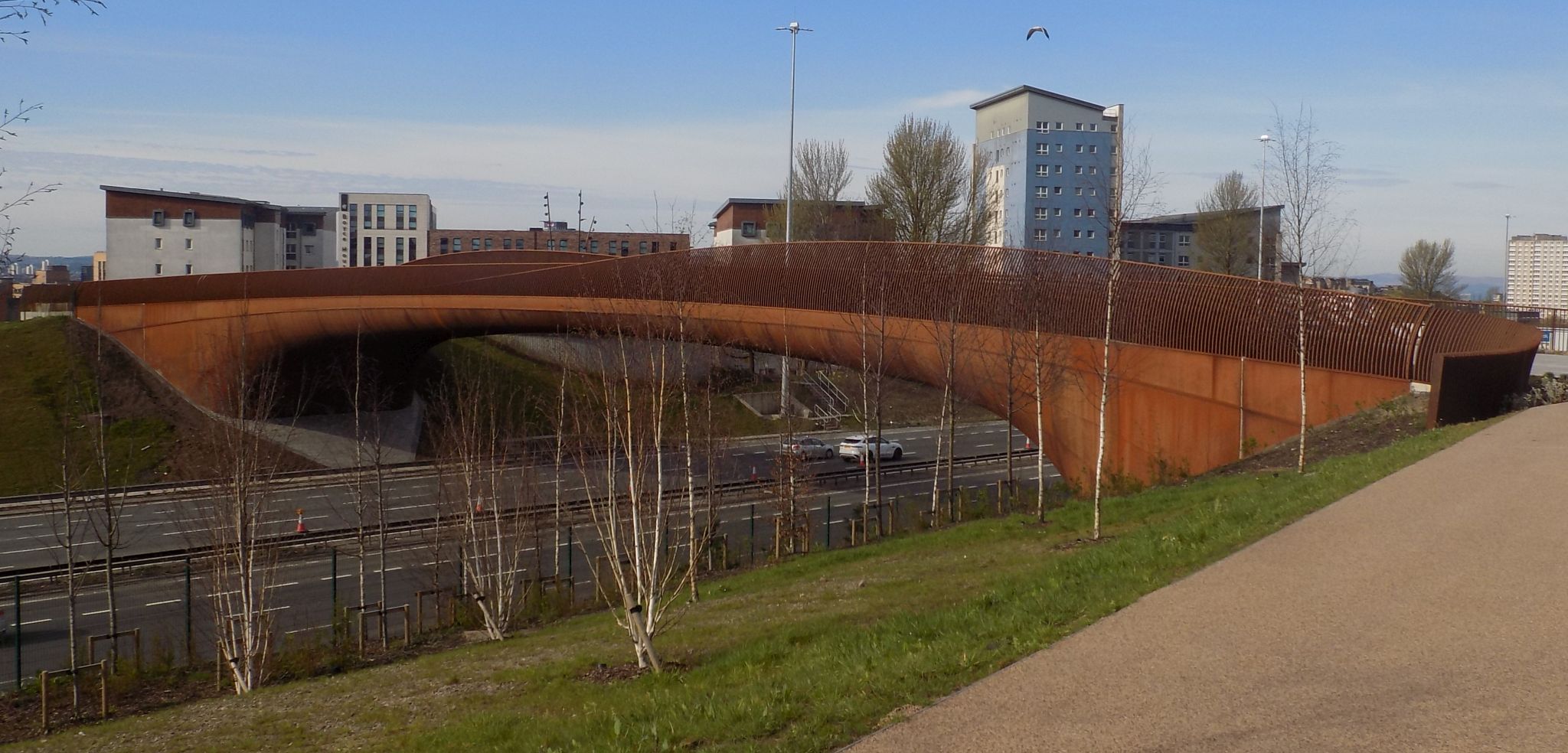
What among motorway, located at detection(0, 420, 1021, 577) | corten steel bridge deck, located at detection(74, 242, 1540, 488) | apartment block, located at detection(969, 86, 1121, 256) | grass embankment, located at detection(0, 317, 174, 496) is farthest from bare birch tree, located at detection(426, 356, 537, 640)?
apartment block, located at detection(969, 86, 1121, 256)

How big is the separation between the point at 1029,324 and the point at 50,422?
33.3m

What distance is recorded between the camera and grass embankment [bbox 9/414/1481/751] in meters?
8.07

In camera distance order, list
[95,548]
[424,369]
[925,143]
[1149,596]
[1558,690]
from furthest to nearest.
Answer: [925,143] < [424,369] < [95,548] < [1149,596] < [1558,690]

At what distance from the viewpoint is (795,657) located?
10312mm

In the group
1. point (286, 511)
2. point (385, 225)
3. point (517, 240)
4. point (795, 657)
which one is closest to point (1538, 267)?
point (517, 240)

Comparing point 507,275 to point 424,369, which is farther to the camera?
point 424,369

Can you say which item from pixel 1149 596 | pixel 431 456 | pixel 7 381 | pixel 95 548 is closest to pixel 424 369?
pixel 431 456

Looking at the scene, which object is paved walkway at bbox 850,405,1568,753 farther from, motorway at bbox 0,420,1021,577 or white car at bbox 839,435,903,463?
white car at bbox 839,435,903,463

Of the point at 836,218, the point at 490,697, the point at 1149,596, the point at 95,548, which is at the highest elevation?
the point at 836,218

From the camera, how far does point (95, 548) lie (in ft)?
91.2

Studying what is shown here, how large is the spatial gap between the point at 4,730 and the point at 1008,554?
14.2 metres

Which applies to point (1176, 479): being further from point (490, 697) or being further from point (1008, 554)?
point (490, 697)

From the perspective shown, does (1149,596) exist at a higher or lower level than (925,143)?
lower

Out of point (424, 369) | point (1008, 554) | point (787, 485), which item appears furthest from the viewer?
point (424, 369)
